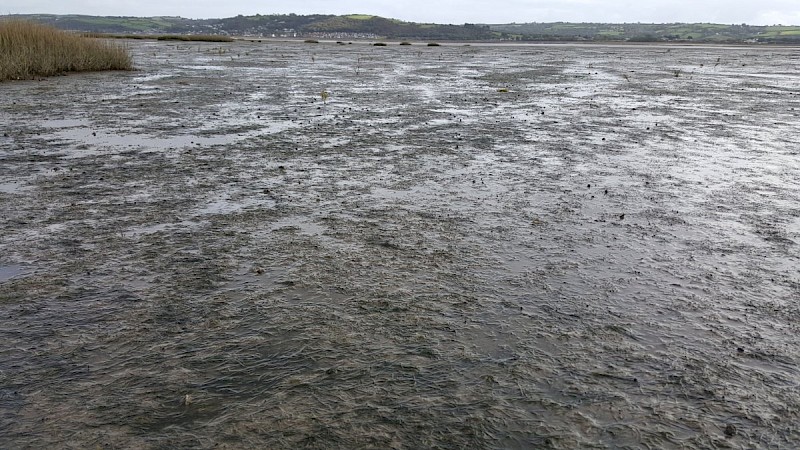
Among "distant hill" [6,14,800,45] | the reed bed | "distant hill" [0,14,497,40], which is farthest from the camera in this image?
"distant hill" [0,14,497,40]

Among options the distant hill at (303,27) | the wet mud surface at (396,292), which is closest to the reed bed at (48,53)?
the wet mud surface at (396,292)

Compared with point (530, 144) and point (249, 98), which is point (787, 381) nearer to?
point (530, 144)

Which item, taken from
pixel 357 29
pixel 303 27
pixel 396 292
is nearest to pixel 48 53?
pixel 396 292

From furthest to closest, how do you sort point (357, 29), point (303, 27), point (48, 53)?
point (303, 27), point (357, 29), point (48, 53)

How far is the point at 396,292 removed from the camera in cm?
470

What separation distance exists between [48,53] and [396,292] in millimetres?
22982

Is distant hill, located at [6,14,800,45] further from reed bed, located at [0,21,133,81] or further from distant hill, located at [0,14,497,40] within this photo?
reed bed, located at [0,21,133,81]

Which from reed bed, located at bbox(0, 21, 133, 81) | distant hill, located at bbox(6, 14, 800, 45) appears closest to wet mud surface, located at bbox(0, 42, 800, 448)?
reed bed, located at bbox(0, 21, 133, 81)

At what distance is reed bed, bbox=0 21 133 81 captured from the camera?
20.0 meters

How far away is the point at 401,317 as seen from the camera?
14.0ft

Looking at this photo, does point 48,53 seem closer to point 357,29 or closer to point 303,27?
point 357,29

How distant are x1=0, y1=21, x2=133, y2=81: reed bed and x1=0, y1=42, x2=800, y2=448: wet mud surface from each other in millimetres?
11646

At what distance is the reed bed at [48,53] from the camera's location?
20.0 m

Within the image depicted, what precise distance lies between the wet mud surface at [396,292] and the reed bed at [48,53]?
11.6 m
